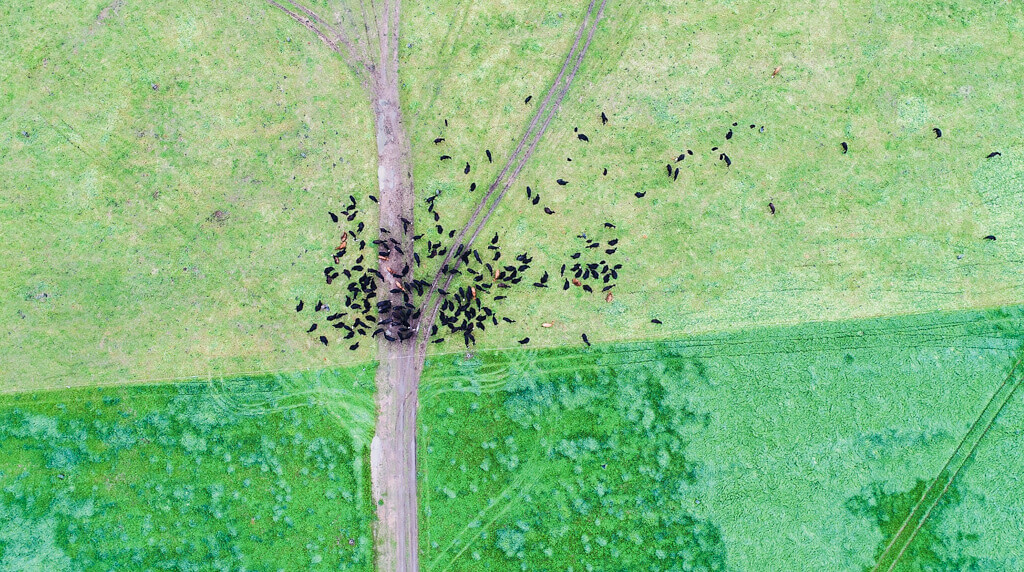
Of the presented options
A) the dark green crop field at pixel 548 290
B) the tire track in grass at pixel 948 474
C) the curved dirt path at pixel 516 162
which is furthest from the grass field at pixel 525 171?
the tire track in grass at pixel 948 474

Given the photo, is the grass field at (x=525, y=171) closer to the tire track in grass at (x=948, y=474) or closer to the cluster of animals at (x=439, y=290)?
the cluster of animals at (x=439, y=290)

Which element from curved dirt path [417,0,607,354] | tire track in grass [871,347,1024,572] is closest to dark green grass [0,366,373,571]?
curved dirt path [417,0,607,354]

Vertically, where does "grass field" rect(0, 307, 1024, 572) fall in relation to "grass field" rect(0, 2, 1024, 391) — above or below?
below

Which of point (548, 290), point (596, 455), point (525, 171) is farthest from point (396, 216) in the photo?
point (596, 455)

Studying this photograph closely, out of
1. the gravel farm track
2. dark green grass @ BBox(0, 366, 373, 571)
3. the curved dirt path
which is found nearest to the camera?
dark green grass @ BBox(0, 366, 373, 571)

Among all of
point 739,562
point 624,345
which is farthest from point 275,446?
point 739,562

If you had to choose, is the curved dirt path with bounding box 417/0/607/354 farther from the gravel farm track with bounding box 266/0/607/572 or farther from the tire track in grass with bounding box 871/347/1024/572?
the tire track in grass with bounding box 871/347/1024/572
